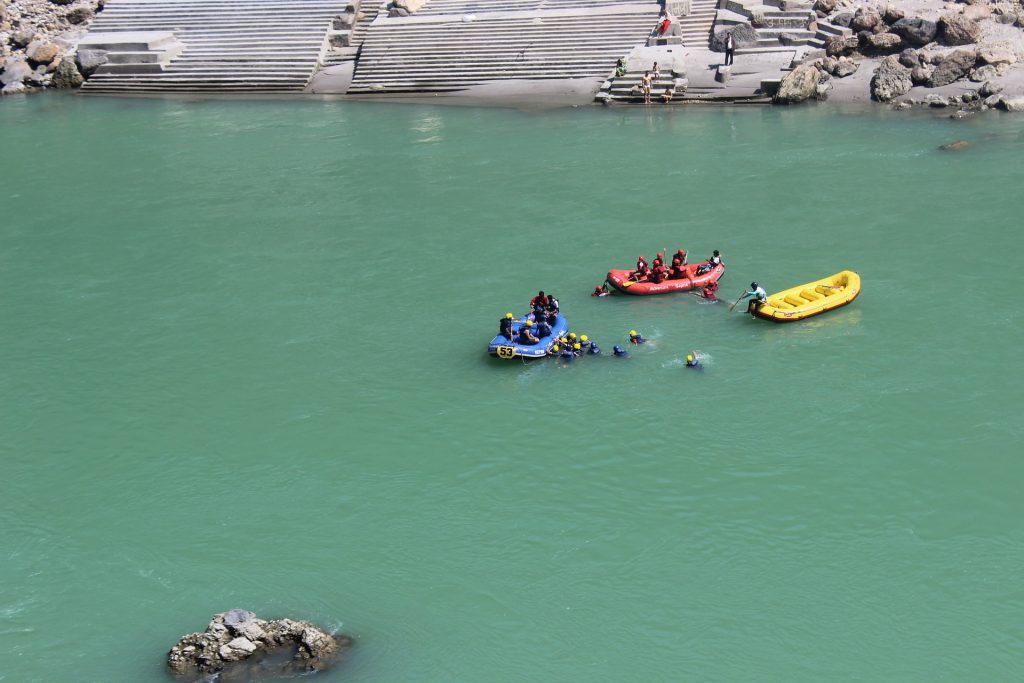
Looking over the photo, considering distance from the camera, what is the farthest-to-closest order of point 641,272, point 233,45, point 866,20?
point 233,45 < point 866,20 < point 641,272

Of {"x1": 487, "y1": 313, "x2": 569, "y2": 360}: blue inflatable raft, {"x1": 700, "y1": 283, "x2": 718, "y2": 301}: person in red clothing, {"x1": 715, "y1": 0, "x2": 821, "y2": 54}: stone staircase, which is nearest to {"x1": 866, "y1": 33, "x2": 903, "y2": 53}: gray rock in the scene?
{"x1": 715, "y1": 0, "x2": 821, "y2": 54}: stone staircase

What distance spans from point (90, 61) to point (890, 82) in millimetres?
44746

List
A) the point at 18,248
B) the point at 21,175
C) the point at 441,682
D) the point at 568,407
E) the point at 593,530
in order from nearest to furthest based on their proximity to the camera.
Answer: the point at 441,682 < the point at 593,530 < the point at 568,407 < the point at 18,248 < the point at 21,175

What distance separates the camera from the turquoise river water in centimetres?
2133

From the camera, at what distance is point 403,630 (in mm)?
21328

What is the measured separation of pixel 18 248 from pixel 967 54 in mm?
41787

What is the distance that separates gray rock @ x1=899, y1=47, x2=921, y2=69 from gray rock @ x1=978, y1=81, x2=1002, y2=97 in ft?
11.1

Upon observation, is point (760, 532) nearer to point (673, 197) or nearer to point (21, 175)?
point (673, 197)

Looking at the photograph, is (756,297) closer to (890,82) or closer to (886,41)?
(890,82)

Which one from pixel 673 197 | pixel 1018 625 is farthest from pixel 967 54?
pixel 1018 625

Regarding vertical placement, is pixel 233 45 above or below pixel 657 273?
above

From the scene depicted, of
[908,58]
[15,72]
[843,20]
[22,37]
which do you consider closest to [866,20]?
[843,20]

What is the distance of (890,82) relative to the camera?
2085 inches

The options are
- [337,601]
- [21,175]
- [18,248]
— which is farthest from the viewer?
[21,175]
